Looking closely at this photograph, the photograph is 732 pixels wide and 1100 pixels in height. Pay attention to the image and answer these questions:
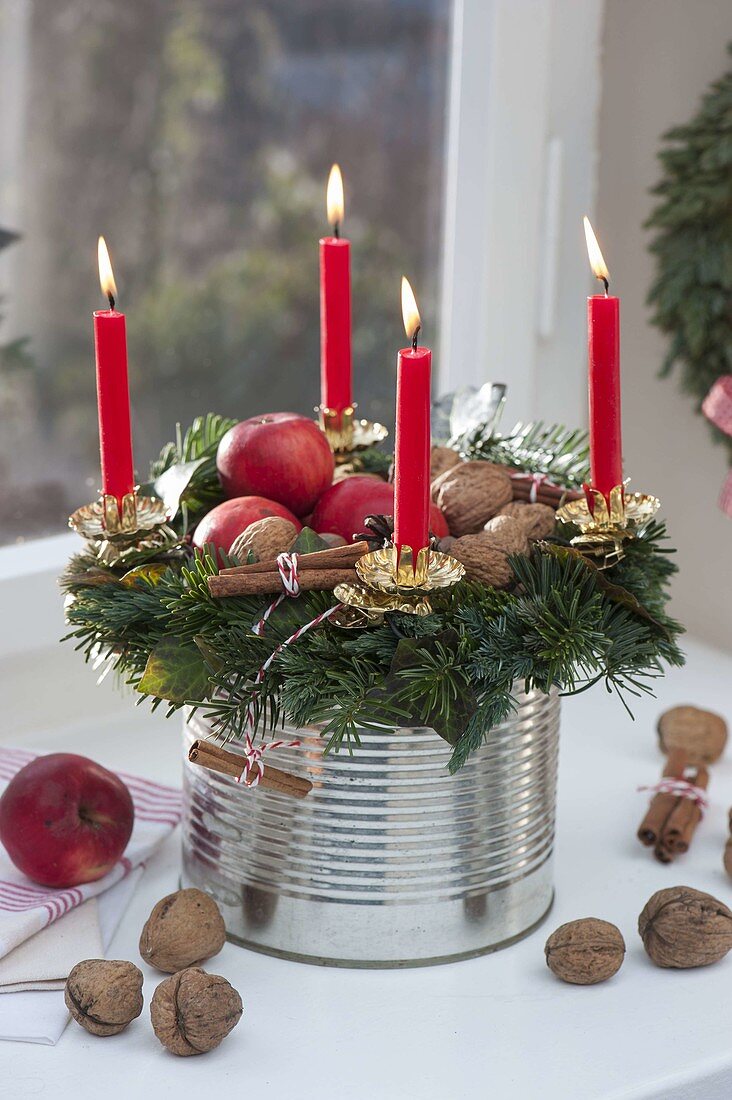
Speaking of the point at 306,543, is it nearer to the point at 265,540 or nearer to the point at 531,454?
the point at 265,540

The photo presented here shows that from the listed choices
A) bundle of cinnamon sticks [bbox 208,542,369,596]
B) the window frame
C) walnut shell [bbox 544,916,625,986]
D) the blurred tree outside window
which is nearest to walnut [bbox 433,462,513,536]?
bundle of cinnamon sticks [bbox 208,542,369,596]

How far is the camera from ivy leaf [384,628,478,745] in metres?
0.59

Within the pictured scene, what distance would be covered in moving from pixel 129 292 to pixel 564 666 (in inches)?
44.6

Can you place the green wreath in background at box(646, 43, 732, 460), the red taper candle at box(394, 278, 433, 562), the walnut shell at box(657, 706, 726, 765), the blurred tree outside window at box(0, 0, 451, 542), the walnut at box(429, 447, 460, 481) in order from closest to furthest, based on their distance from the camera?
the red taper candle at box(394, 278, 433, 562) < the walnut at box(429, 447, 460, 481) < the walnut shell at box(657, 706, 726, 765) < the green wreath in background at box(646, 43, 732, 460) < the blurred tree outside window at box(0, 0, 451, 542)

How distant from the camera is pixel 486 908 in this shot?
678 mm

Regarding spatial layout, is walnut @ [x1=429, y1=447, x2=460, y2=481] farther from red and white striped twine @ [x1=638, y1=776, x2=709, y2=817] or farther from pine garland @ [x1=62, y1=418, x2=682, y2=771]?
red and white striped twine @ [x1=638, y1=776, x2=709, y2=817]

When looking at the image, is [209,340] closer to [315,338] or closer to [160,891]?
[315,338]

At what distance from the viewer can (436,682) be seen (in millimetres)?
588

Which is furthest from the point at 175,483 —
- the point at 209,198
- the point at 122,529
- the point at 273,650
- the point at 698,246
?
the point at 209,198

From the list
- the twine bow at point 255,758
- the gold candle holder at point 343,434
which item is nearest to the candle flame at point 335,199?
the gold candle holder at point 343,434

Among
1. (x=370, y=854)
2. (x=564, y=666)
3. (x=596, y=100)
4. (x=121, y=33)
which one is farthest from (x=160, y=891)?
(x=121, y=33)

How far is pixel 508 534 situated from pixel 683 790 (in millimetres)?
271

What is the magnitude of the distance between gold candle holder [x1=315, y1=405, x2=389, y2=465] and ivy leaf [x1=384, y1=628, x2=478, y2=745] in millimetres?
221

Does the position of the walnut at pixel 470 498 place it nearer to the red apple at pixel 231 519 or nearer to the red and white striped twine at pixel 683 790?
the red apple at pixel 231 519
